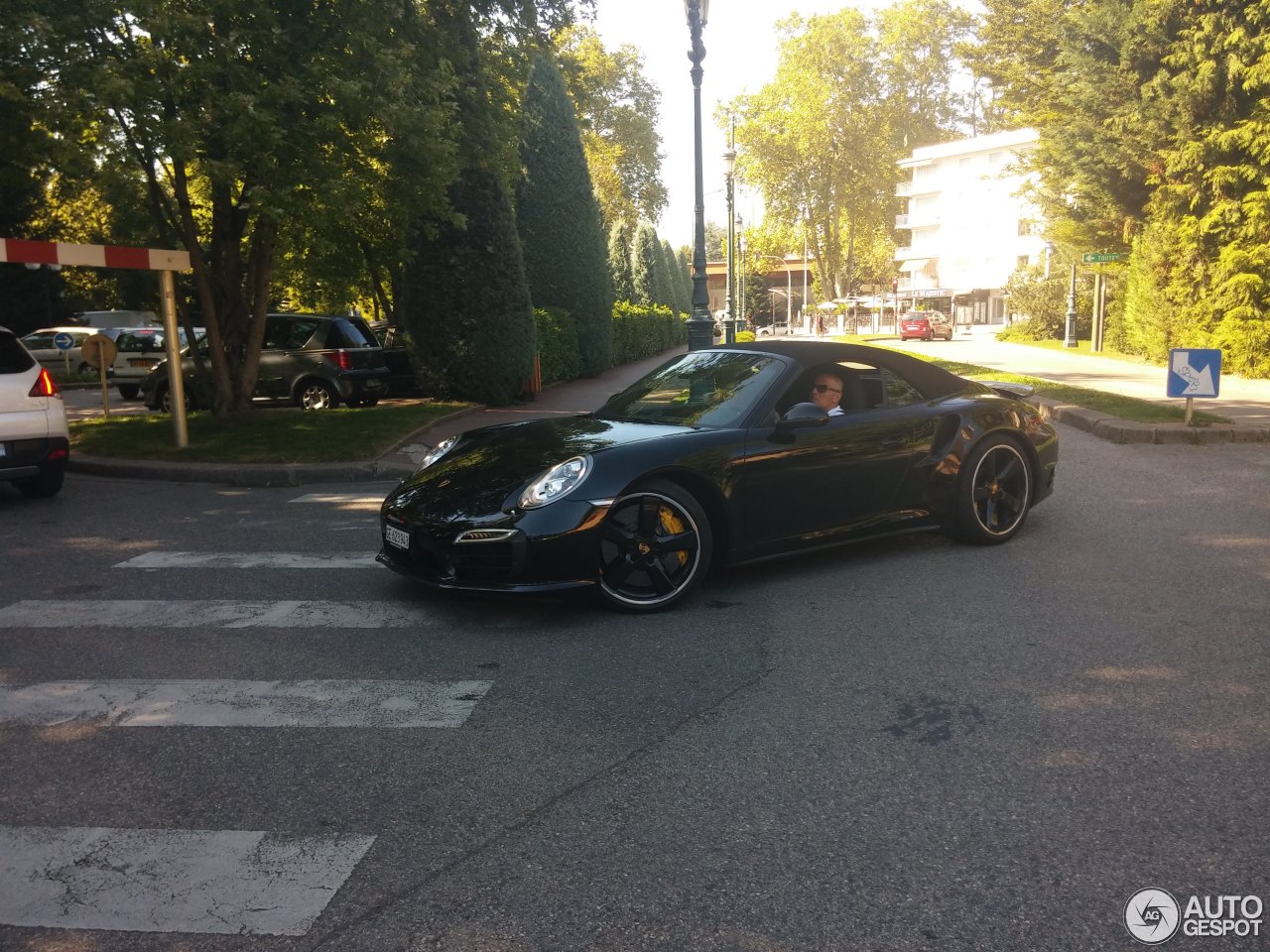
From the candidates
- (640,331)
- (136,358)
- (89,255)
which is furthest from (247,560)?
(640,331)

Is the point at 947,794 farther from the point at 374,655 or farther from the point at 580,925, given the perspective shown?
the point at 374,655

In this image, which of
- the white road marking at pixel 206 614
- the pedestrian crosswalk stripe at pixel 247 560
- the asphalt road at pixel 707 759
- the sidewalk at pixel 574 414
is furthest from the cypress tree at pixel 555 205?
the asphalt road at pixel 707 759

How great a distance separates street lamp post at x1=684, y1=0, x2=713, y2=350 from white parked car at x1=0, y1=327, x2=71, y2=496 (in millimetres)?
11416

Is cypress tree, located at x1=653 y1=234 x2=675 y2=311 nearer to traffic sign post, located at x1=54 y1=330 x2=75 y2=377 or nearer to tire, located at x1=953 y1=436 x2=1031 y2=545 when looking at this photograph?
traffic sign post, located at x1=54 y1=330 x2=75 y2=377

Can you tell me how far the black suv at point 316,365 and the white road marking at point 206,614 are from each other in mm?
12291

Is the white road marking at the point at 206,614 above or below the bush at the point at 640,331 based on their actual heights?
below

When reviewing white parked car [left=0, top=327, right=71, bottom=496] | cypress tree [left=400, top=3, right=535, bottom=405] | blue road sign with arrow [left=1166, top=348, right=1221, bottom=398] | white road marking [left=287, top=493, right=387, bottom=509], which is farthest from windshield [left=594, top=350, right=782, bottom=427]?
cypress tree [left=400, top=3, right=535, bottom=405]

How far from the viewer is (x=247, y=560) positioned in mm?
7020

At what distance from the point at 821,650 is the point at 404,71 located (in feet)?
31.0

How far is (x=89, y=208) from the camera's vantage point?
3916cm

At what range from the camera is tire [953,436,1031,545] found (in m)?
6.71

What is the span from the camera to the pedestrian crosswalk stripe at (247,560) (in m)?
6.84

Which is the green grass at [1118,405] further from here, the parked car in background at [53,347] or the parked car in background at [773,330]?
the parked car in background at [773,330]

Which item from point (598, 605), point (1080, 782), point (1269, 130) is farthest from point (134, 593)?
point (1269, 130)
